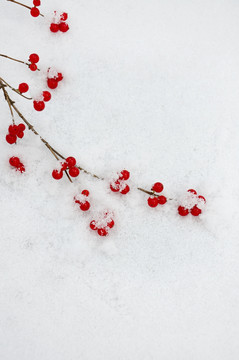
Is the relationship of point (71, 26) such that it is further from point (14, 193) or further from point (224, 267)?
point (224, 267)

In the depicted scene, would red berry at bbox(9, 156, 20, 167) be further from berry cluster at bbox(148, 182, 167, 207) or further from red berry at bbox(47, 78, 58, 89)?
berry cluster at bbox(148, 182, 167, 207)

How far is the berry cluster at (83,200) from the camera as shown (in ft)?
3.20

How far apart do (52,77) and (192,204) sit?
49 cm

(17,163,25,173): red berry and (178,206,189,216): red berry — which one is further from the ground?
(178,206,189,216): red berry

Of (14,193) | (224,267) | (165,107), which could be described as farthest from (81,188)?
(224,267)

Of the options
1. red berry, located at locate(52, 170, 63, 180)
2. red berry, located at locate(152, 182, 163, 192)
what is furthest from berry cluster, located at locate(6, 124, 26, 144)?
red berry, located at locate(152, 182, 163, 192)

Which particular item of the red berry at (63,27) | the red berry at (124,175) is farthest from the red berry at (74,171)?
the red berry at (63,27)

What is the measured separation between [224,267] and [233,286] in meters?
0.05

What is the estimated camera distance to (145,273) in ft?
3.27

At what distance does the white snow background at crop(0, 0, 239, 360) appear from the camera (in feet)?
3.21

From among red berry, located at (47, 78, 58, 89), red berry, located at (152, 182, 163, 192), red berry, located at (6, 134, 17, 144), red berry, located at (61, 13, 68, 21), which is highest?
red berry, located at (61, 13, 68, 21)

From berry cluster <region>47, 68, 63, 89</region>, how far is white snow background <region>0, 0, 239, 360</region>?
3cm

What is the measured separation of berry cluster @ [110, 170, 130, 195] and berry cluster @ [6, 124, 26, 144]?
26 centimetres

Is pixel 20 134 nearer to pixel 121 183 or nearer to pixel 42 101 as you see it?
pixel 42 101
